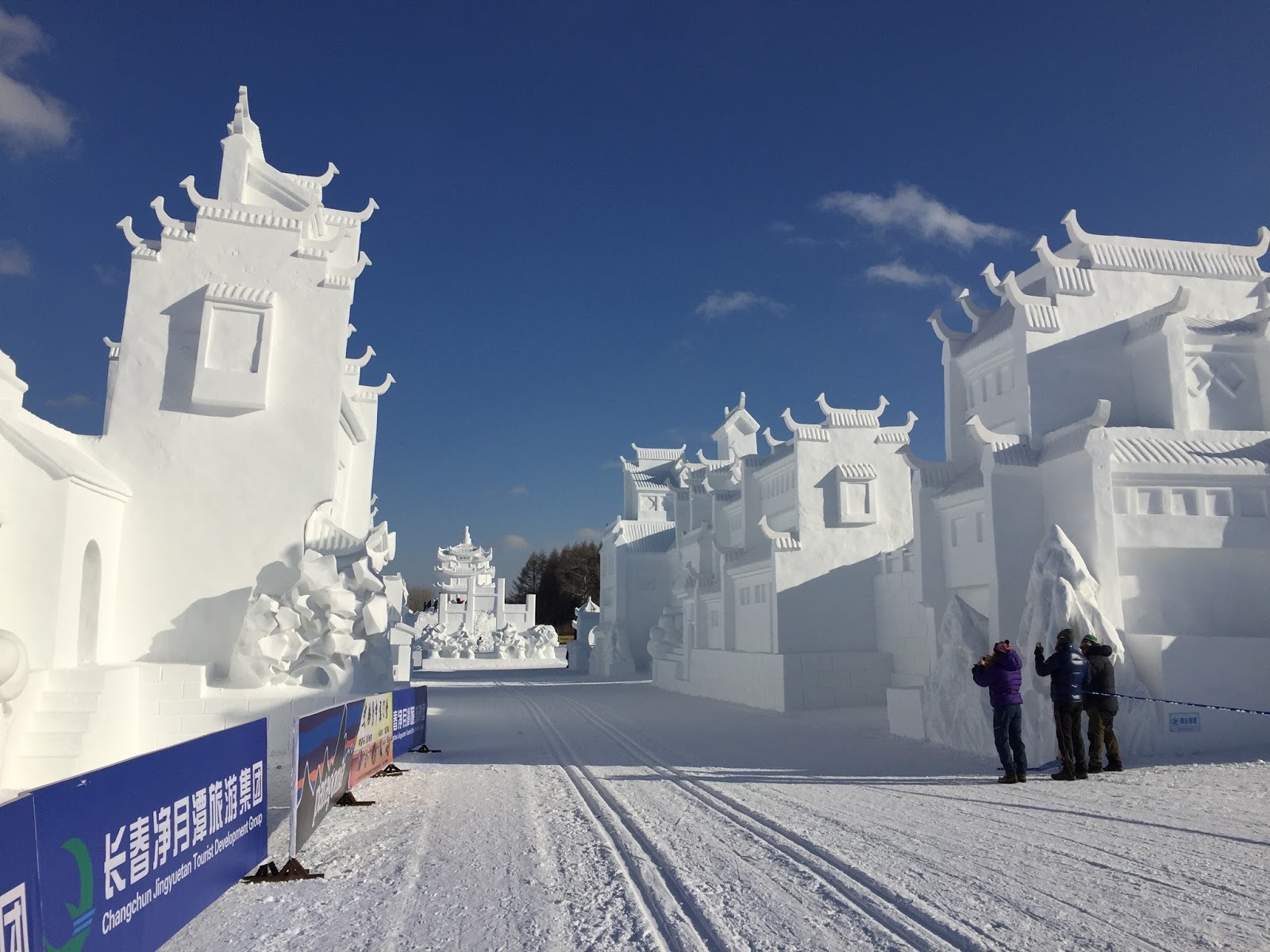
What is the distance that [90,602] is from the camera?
45.8 feet

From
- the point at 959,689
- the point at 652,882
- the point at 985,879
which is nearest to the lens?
the point at 985,879

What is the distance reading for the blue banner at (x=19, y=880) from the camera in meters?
3.36

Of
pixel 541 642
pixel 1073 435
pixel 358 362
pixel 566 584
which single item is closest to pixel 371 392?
pixel 358 362

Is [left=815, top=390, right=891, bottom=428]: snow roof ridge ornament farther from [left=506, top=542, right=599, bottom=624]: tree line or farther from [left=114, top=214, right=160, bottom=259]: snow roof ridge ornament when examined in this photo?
[left=506, top=542, right=599, bottom=624]: tree line

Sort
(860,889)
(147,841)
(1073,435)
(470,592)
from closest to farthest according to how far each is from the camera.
→ (147,841), (860,889), (1073,435), (470,592)

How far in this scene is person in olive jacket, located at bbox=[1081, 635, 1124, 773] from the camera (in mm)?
10000

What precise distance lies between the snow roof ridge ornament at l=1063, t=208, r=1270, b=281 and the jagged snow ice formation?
45.2 feet

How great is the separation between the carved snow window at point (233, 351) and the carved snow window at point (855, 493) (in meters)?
14.0

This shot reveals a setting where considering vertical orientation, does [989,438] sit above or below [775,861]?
above

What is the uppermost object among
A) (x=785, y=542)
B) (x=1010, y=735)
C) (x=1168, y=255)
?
(x=1168, y=255)

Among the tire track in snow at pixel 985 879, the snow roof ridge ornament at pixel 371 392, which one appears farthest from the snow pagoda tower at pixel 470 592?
the tire track in snow at pixel 985 879

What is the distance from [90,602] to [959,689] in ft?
44.9

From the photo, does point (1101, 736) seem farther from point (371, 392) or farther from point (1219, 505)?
point (371, 392)

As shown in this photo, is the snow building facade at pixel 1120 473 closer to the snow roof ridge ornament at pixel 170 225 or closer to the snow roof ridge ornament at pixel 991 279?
the snow roof ridge ornament at pixel 991 279
